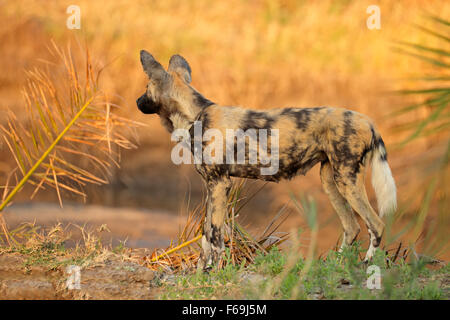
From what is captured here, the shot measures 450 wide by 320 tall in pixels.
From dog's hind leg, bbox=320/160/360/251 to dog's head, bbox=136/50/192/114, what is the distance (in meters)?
1.22

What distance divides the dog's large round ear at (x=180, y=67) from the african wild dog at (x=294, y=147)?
0.08 m

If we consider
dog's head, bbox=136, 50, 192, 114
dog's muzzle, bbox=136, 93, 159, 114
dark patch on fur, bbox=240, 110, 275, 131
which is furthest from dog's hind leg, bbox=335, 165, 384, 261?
dog's muzzle, bbox=136, 93, 159, 114

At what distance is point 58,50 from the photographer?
3.18m

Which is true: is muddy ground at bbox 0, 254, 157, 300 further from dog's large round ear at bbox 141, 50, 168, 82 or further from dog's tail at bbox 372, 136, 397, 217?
dog's tail at bbox 372, 136, 397, 217

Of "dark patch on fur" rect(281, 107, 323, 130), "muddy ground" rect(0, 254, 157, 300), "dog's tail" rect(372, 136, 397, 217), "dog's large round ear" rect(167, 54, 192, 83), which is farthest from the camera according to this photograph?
"dog's large round ear" rect(167, 54, 192, 83)

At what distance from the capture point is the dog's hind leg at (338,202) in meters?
3.80

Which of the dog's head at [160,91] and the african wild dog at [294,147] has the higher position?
the dog's head at [160,91]

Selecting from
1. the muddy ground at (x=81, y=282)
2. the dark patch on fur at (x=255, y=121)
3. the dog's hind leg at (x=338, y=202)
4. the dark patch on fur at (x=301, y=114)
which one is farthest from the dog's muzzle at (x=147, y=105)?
the dog's hind leg at (x=338, y=202)

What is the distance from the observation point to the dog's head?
12.4 feet

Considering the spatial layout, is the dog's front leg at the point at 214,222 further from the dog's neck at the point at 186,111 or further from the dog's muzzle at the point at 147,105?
the dog's muzzle at the point at 147,105

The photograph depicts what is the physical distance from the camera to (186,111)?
375cm
